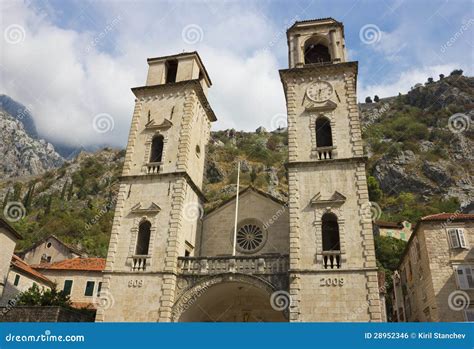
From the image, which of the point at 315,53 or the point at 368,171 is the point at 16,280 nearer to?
the point at 315,53

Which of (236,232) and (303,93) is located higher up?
(303,93)

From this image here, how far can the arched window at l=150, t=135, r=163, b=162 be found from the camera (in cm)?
2301

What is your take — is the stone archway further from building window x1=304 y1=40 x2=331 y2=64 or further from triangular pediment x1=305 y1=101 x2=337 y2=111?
building window x1=304 y1=40 x2=331 y2=64

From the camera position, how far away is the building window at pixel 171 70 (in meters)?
26.6

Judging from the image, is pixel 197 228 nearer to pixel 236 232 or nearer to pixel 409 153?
pixel 236 232

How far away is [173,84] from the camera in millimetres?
24422

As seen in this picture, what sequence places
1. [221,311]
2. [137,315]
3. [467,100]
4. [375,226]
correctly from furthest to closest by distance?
[467,100]
[375,226]
[221,311]
[137,315]

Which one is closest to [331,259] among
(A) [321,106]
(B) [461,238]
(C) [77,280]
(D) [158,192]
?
(A) [321,106]

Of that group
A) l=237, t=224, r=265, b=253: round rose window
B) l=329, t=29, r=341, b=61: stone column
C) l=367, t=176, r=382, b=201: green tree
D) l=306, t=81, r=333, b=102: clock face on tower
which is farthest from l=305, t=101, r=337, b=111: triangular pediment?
l=367, t=176, r=382, b=201: green tree

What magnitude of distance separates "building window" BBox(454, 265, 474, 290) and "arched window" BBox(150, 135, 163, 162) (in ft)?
61.4

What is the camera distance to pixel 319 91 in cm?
2233

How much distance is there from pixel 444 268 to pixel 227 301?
13.0 meters

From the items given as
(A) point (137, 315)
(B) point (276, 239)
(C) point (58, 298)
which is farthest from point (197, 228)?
(C) point (58, 298)

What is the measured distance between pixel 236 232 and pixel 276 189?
59.5 m
